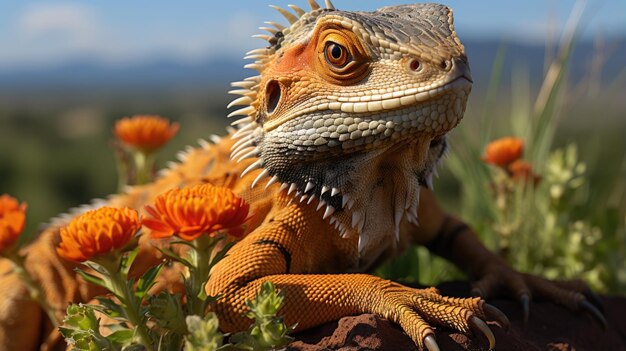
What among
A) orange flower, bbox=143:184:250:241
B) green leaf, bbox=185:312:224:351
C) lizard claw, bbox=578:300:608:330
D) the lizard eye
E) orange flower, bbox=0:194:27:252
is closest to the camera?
green leaf, bbox=185:312:224:351

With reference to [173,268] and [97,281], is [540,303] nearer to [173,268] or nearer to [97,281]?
[173,268]

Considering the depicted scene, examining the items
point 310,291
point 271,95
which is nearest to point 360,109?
point 271,95

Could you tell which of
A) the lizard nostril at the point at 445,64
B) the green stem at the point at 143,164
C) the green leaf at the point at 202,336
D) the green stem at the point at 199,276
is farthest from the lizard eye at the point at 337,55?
the green stem at the point at 143,164

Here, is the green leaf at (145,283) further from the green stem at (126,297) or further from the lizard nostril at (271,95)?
the lizard nostril at (271,95)

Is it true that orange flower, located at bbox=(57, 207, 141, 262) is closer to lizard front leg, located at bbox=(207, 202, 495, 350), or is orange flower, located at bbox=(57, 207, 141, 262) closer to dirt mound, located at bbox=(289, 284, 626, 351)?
lizard front leg, located at bbox=(207, 202, 495, 350)

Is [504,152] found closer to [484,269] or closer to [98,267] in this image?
[484,269]

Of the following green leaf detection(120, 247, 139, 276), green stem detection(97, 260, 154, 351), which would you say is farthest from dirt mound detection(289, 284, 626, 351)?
green leaf detection(120, 247, 139, 276)
